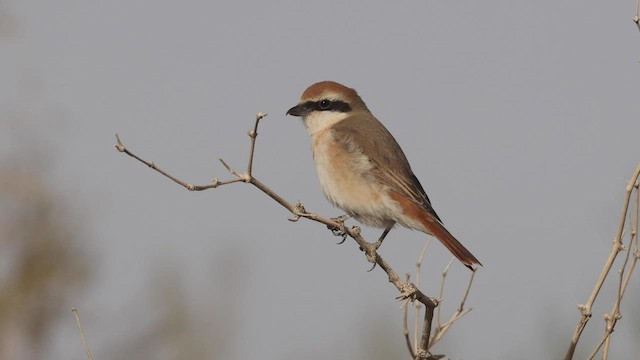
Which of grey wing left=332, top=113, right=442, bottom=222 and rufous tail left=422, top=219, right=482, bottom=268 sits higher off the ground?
grey wing left=332, top=113, right=442, bottom=222

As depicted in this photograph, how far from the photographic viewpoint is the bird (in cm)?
450

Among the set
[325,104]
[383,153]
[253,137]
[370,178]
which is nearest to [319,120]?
[325,104]

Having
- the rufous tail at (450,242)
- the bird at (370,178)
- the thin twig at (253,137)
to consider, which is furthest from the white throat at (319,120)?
the thin twig at (253,137)

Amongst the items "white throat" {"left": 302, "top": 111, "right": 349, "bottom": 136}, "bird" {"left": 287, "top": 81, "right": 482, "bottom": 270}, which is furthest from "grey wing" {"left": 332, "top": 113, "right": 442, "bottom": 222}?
"white throat" {"left": 302, "top": 111, "right": 349, "bottom": 136}

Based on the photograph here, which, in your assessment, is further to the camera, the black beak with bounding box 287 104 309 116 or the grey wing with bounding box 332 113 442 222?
the black beak with bounding box 287 104 309 116

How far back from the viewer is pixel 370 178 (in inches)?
183

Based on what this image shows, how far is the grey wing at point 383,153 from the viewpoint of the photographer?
4.59 meters

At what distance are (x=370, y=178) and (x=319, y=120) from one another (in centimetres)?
69

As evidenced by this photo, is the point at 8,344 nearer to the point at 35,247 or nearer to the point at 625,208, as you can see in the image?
the point at 35,247

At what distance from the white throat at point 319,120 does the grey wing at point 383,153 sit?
108 millimetres

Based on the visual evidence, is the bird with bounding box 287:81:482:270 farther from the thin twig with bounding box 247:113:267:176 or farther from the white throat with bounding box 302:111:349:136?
the thin twig with bounding box 247:113:267:176

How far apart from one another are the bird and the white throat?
0.06ft

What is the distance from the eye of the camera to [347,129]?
16.2 feet

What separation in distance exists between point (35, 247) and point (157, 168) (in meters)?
A: 2.17
